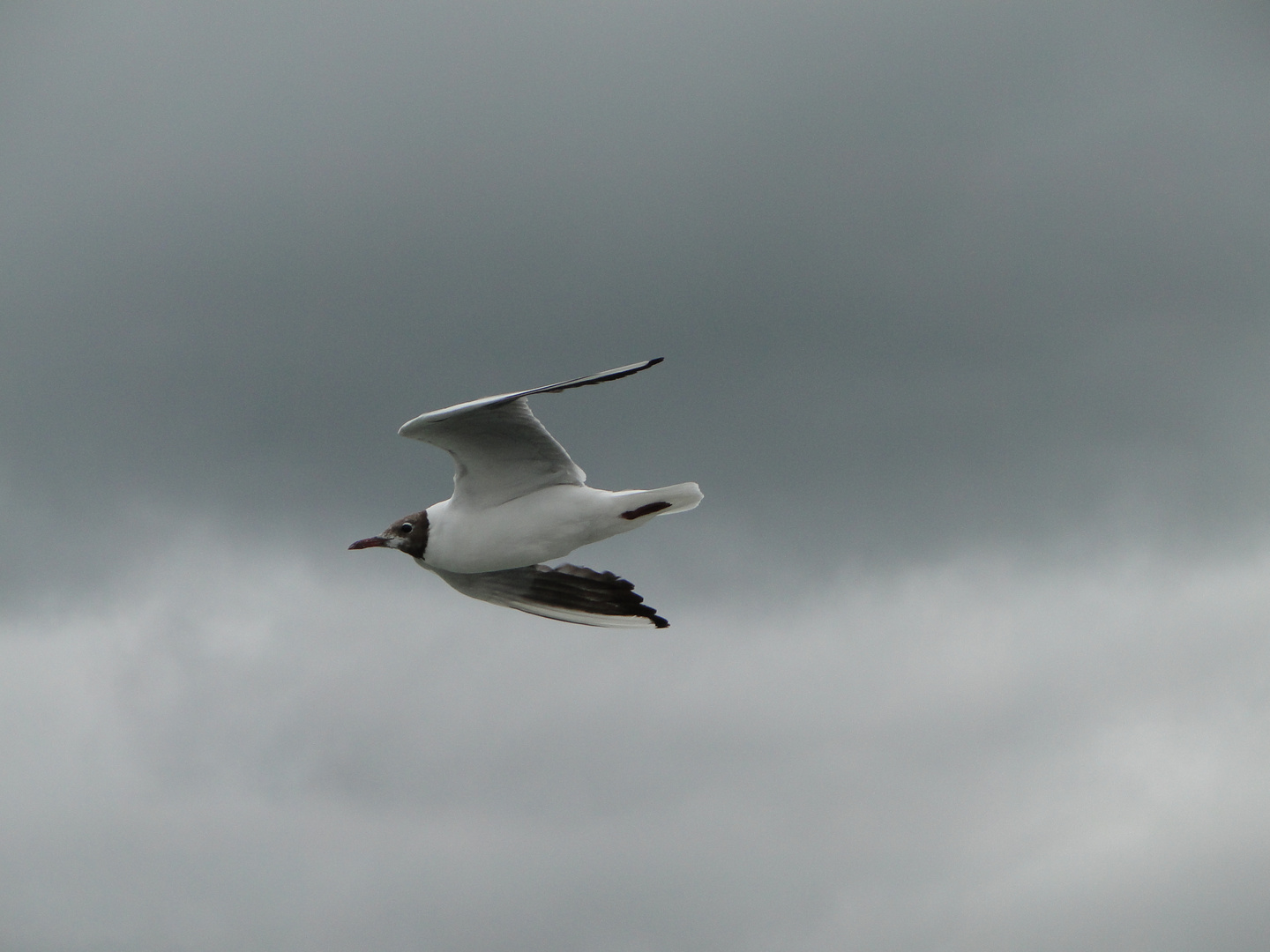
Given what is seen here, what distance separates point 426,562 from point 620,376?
12.5ft

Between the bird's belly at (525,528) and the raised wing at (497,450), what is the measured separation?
10cm

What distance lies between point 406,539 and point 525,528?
128 cm

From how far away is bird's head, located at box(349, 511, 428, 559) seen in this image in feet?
37.6

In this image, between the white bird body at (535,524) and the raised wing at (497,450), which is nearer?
the raised wing at (497,450)

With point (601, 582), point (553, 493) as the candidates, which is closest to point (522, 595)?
point (601, 582)

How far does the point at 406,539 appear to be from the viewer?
11500 mm

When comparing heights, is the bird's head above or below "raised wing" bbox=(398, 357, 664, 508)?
below

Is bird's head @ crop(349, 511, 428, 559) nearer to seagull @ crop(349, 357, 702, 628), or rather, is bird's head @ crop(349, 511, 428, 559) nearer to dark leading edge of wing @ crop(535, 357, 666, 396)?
seagull @ crop(349, 357, 702, 628)

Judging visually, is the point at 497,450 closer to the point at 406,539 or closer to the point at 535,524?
the point at 535,524

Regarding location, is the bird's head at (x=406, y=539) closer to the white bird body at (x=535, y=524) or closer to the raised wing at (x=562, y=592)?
the white bird body at (x=535, y=524)

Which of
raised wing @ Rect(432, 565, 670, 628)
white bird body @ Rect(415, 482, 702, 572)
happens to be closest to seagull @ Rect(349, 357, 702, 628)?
white bird body @ Rect(415, 482, 702, 572)

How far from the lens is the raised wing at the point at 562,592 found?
40.9ft

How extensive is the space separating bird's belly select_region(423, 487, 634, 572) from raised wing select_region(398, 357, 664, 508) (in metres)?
0.10

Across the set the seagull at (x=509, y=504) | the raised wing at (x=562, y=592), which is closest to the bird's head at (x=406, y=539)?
the seagull at (x=509, y=504)
